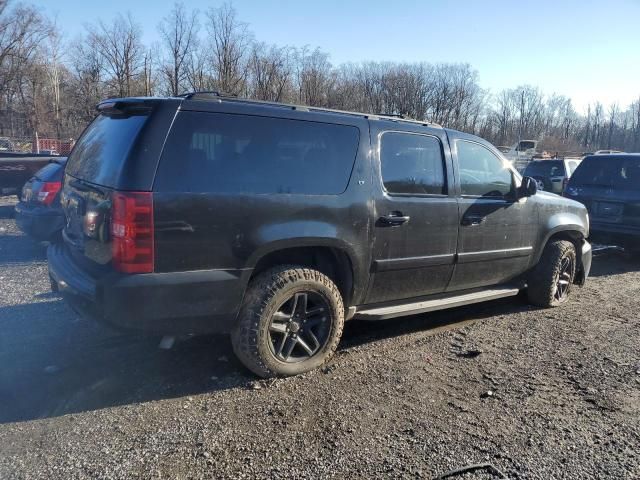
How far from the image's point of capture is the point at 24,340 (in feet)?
14.0

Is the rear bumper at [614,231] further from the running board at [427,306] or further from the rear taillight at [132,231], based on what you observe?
the rear taillight at [132,231]

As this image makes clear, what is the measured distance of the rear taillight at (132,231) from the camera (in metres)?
3.05

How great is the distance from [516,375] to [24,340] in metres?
3.99

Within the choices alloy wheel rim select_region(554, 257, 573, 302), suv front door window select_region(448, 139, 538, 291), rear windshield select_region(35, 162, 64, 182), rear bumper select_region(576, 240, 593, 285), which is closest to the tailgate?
suv front door window select_region(448, 139, 538, 291)

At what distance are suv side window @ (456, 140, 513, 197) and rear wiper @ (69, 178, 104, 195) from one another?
3024 millimetres

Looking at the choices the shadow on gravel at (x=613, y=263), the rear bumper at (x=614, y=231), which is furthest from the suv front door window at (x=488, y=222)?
the rear bumper at (x=614, y=231)

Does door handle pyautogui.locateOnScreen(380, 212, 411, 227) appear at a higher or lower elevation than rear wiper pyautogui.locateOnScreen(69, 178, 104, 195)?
lower

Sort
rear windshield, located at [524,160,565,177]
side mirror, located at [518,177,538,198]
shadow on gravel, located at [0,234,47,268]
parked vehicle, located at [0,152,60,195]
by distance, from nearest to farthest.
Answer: side mirror, located at [518,177,538,198]
shadow on gravel, located at [0,234,47,268]
parked vehicle, located at [0,152,60,195]
rear windshield, located at [524,160,565,177]

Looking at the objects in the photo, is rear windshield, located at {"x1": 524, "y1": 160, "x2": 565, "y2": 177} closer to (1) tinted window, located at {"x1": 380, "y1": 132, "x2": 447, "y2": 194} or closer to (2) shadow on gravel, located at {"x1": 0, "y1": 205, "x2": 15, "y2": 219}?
(1) tinted window, located at {"x1": 380, "y1": 132, "x2": 447, "y2": 194}

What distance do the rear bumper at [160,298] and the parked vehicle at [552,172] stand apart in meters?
14.0

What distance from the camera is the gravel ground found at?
280 centimetres

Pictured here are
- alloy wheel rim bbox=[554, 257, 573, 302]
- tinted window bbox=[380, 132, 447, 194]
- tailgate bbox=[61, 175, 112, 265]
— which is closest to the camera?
tailgate bbox=[61, 175, 112, 265]

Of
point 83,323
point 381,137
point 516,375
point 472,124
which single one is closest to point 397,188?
point 381,137

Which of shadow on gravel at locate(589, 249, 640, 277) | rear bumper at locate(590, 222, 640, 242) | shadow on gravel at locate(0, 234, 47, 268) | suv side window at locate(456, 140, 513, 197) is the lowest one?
shadow on gravel at locate(589, 249, 640, 277)
